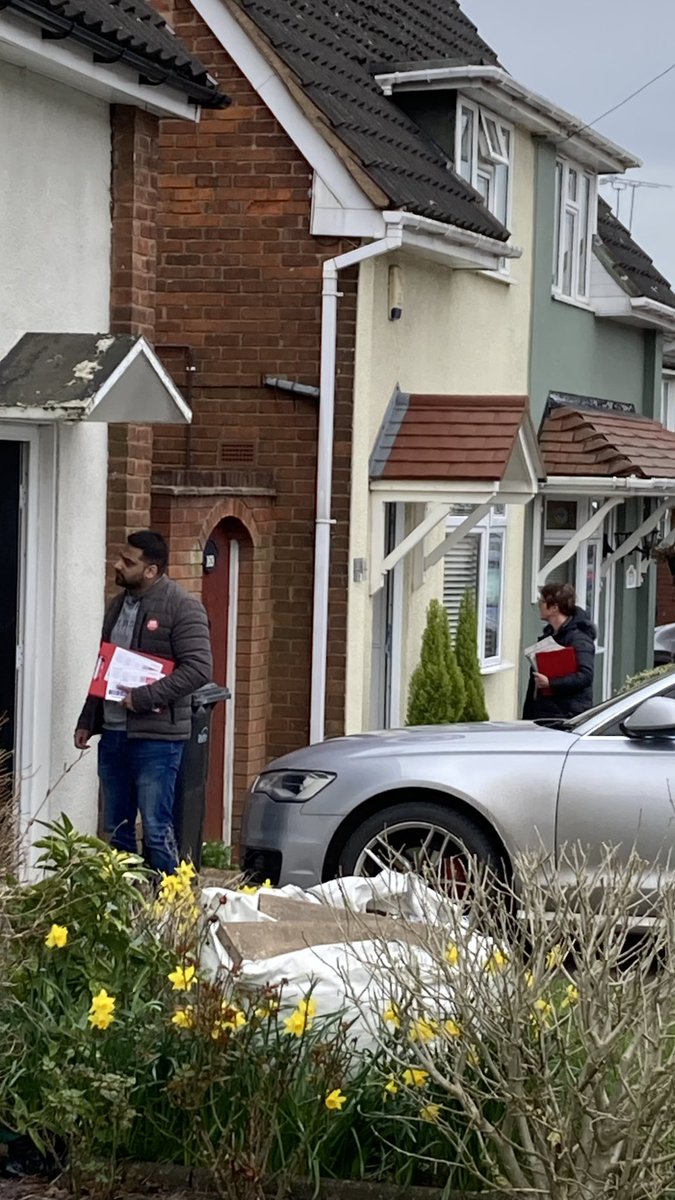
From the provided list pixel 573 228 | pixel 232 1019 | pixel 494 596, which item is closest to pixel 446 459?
pixel 494 596


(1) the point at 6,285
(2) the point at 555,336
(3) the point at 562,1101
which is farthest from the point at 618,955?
(2) the point at 555,336

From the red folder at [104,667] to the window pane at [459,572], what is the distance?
7.05 meters

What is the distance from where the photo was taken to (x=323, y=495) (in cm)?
1338

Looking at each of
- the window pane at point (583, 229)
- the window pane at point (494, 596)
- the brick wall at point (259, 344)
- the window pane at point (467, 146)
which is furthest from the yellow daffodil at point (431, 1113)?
the window pane at point (583, 229)

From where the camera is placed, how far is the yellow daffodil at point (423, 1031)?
4914 millimetres

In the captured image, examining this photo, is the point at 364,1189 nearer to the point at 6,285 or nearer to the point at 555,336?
the point at 6,285

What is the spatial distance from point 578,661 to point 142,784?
3761mm

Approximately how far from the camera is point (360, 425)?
1354 centimetres

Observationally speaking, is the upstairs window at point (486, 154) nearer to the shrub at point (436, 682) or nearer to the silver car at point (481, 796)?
the shrub at point (436, 682)

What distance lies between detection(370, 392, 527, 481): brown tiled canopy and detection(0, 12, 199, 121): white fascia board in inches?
156

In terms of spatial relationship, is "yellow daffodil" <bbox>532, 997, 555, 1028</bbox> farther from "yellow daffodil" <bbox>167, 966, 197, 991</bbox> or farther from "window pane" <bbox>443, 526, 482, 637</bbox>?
"window pane" <bbox>443, 526, 482, 637</bbox>

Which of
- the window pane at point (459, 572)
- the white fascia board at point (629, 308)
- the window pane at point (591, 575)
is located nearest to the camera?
the window pane at point (459, 572)

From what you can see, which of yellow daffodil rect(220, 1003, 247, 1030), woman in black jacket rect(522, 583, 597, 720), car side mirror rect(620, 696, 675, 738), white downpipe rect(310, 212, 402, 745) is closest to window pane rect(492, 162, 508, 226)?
white downpipe rect(310, 212, 402, 745)

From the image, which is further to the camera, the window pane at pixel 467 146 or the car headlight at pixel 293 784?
the window pane at pixel 467 146
